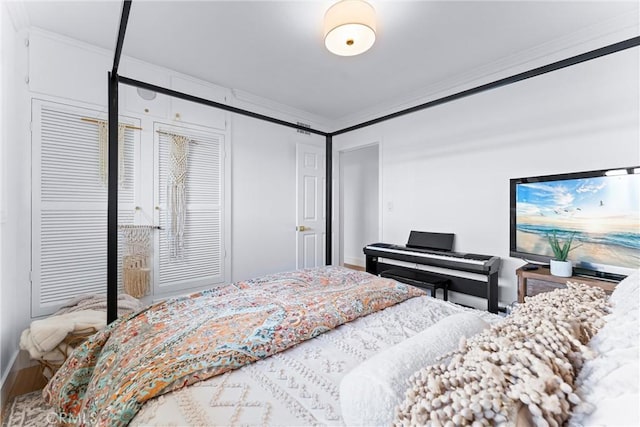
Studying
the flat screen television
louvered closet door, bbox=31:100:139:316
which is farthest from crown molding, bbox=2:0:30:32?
the flat screen television

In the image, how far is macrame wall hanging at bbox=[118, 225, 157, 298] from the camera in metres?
2.66

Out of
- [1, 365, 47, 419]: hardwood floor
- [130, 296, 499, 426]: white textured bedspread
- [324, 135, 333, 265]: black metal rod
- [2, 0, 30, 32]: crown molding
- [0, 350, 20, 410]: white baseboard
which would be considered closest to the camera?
[130, 296, 499, 426]: white textured bedspread

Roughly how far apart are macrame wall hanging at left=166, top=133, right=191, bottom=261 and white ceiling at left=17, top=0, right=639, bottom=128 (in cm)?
86

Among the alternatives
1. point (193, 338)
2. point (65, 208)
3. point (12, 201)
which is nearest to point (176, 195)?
point (65, 208)

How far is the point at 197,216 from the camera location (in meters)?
3.20

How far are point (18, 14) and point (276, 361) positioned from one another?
317 centimetres

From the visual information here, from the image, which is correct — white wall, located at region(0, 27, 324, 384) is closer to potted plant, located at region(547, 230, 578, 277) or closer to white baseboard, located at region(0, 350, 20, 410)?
white baseboard, located at region(0, 350, 20, 410)

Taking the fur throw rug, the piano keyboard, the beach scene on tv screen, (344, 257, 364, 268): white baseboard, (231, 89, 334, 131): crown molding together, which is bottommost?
(344, 257, 364, 268): white baseboard

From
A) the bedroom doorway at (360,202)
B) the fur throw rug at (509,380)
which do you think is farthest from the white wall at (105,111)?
the fur throw rug at (509,380)

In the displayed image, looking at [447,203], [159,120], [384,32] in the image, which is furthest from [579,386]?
[159,120]

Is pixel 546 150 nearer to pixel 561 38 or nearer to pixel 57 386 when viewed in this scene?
pixel 561 38

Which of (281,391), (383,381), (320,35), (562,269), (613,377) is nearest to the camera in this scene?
(613,377)

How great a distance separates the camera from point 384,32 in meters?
2.33

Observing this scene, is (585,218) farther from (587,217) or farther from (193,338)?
(193,338)
